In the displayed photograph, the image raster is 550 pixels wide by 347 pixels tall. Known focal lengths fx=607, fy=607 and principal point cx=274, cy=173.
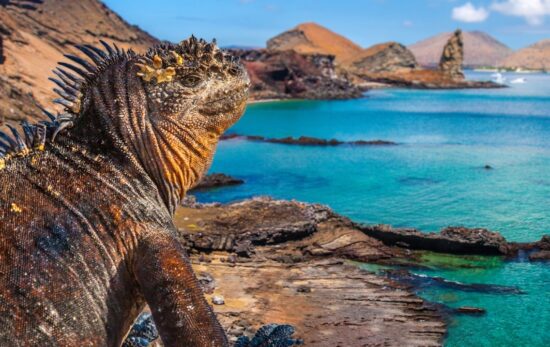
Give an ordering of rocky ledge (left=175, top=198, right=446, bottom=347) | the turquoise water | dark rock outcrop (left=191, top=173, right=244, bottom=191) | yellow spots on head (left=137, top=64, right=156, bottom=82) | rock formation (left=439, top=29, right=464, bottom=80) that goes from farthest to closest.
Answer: rock formation (left=439, top=29, right=464, bottom=80) < dark rock outcrop (left=191, top=173, right=244, bottom=191) < the turquoise water < rocky ledge (left=175, top=198, right=446, bottom=347) < yellow spots on head (left=137, top=64, right=156, bottom=82)

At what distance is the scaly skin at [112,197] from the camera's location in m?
2.67

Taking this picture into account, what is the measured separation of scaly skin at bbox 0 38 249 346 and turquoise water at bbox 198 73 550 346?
26.6 feet

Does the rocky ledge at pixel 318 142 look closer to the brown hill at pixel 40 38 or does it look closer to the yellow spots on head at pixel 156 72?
the brown hill at pixel 40 38

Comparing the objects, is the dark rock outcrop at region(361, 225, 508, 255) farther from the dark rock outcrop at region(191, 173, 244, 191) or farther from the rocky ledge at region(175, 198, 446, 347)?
the dark rock outcrop at region(191, 173, 244, 191)

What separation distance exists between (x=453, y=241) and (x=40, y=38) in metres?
48.0

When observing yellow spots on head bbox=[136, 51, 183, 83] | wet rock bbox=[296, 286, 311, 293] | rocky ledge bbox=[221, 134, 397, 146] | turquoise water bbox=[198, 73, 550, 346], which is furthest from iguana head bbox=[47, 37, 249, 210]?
rocky ledge bbox=[221, 134, 397, 146]

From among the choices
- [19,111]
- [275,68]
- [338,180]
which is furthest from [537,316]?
[275,68]

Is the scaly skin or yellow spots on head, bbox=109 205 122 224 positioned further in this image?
yellow spots on head, bbox=109 205 122 224

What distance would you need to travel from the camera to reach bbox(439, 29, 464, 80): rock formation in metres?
115

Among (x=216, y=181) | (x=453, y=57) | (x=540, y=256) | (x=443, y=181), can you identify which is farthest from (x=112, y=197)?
(x=453, y=57)

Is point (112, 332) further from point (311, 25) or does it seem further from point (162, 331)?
point (311, 25)

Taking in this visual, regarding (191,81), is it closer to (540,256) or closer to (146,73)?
(146,73)

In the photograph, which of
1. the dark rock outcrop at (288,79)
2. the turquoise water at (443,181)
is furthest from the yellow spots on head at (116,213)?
the dark rock outcrop at (288,79)

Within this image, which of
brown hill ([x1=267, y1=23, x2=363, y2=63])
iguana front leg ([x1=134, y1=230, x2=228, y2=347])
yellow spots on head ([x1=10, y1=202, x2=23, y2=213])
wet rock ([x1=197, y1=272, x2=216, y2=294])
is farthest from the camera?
brown hill ([x1=267, y1=23, x2=363, y2=63])
